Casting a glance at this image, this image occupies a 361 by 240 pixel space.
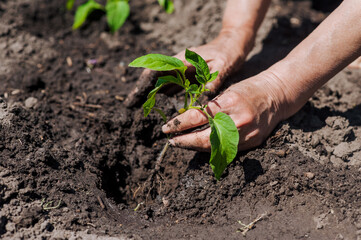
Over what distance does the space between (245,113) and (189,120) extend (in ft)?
0.95

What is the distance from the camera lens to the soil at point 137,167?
66.1 inches

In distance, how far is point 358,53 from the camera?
1784 millimetres

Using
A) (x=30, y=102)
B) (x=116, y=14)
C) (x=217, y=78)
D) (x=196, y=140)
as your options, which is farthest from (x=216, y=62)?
(x=30, y=102)

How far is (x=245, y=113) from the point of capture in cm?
176

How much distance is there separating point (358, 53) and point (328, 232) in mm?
915

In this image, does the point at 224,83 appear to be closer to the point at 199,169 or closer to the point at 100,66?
the point at 199,169

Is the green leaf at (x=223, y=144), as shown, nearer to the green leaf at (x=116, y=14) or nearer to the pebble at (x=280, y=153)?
the pebble at (x=280, y=153)

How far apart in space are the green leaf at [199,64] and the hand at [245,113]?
142 millimetres

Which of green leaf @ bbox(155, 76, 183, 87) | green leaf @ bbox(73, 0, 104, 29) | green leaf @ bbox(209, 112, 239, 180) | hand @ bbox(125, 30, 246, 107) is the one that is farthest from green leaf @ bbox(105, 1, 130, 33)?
green leaf @ bbox(209, 112, 239, 180)

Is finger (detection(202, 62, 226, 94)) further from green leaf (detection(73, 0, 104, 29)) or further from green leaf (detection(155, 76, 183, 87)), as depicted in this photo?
green leaf (detection(73, 0, 104, 29))

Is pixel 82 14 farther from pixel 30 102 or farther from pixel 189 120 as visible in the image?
pixel 189 120

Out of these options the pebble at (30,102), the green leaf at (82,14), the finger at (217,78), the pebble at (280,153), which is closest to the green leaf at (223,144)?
the pebble at (280,153)

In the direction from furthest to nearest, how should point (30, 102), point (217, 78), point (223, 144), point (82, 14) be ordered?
point (82, 14) < point (30, 102) < point (217, 78) < point (223, 144)

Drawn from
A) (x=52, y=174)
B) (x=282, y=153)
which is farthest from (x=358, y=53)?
(x=52, y=174)
